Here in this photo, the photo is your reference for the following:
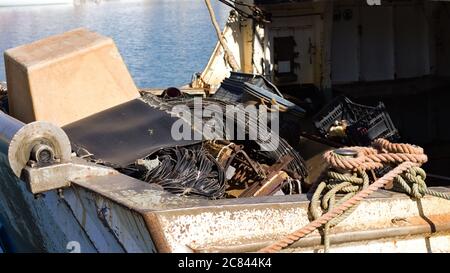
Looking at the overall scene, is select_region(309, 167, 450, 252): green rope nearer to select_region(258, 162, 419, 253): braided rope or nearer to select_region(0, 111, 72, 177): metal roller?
select_region(258, 162, 419, 253): braided rope

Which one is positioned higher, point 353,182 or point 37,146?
point 37,146

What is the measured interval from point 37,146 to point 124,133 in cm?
115

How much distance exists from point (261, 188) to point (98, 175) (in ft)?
4.59

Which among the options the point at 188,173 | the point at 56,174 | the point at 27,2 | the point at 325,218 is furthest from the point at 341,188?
the point at 27,2

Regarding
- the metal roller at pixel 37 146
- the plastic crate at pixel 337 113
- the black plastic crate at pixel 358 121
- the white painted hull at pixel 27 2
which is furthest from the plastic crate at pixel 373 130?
the white painted hull at pixel 27 2

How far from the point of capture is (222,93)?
7.58 m

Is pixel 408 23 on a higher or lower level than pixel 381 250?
higher

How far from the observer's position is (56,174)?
151 inches

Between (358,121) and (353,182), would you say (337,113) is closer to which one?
(358,121)

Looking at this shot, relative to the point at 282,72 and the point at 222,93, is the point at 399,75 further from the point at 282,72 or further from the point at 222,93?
the point at 222,93

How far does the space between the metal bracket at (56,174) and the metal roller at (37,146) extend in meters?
0.08

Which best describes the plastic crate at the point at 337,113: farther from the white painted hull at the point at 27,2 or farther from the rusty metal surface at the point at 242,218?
the white painted hull at the point at 27,2

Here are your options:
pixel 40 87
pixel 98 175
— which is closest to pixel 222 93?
pixel 40 87

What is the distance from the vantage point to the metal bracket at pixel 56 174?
3777mm
